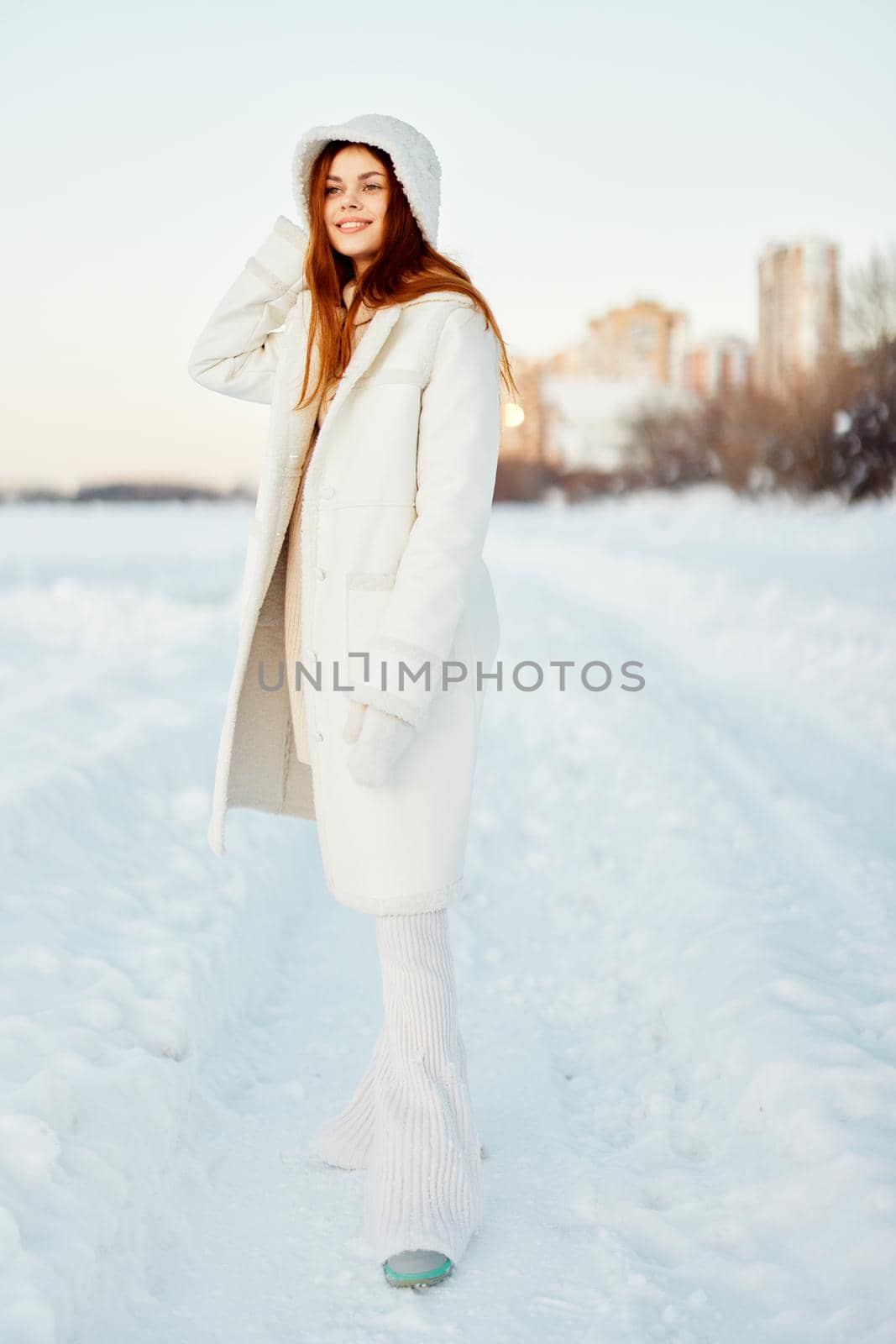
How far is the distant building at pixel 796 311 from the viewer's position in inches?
1024

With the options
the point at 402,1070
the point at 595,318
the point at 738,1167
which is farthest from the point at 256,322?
the point at 595,318

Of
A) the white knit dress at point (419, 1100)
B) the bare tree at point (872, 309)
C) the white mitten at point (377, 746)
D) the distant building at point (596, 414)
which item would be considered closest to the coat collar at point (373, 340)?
the white knit dress at point (419, 1100)

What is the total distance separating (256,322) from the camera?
2457 millimetres

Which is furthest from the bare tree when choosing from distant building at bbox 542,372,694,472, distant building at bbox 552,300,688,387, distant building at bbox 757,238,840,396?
distant building at bbox 552,300,688,387

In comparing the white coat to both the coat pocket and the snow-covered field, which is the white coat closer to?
the coat pocket

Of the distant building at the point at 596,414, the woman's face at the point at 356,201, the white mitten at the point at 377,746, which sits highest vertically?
the distant building at the point at 596,414

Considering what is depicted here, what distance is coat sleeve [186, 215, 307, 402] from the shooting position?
2.41 m

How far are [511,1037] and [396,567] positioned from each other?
155 cm

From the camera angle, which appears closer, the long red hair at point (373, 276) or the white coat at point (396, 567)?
the white coat at point (396, 567)

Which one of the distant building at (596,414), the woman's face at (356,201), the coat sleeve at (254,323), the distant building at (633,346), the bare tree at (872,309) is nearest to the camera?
the woman's face at (356,201)

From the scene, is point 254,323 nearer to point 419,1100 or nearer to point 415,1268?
point 419,1100

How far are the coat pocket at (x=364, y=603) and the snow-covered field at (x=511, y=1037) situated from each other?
1.13 meters

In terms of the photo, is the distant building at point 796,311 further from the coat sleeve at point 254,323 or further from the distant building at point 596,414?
the coat sleeve at point 254,323

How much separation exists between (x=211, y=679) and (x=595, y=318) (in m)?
60.1
